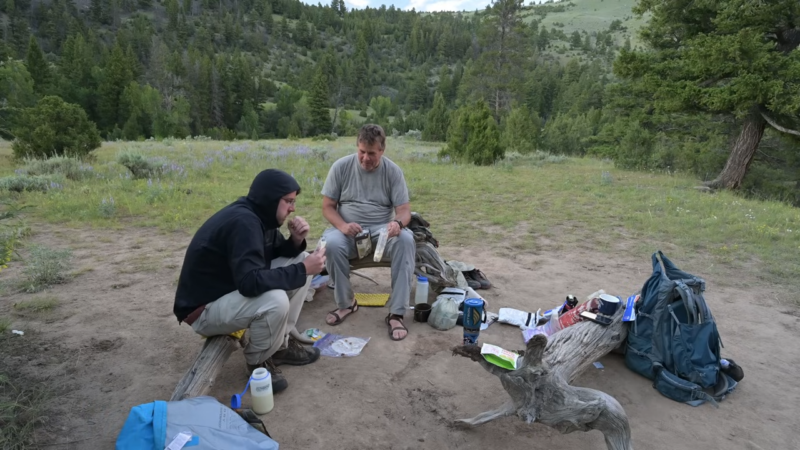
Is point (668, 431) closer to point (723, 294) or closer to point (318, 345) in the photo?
point (318, 345)

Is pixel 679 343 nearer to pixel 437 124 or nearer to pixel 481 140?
pixel 481 140

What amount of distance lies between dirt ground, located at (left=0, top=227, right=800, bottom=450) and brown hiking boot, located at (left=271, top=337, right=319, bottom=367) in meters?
0.06

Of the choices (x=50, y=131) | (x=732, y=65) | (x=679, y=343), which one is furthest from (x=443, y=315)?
(x=50, y=131)

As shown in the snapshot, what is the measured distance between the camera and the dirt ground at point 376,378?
2590 mm

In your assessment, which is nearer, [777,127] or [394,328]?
[394,328]

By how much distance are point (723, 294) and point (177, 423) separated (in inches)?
219

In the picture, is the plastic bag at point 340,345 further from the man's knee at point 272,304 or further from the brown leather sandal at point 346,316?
the man's knee at point 272,304

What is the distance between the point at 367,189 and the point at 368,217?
288 millimetres

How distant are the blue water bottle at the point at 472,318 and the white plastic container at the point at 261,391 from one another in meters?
1.55

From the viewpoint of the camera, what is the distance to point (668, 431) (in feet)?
8.83

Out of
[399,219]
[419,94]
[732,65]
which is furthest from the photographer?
[419,94]

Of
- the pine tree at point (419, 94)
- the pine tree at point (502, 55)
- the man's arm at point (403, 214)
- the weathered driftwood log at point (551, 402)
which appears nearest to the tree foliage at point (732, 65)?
the man's arm at point (403, 214)

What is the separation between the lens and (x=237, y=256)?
8.63ft

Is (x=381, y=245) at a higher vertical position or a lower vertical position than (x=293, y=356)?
higher
